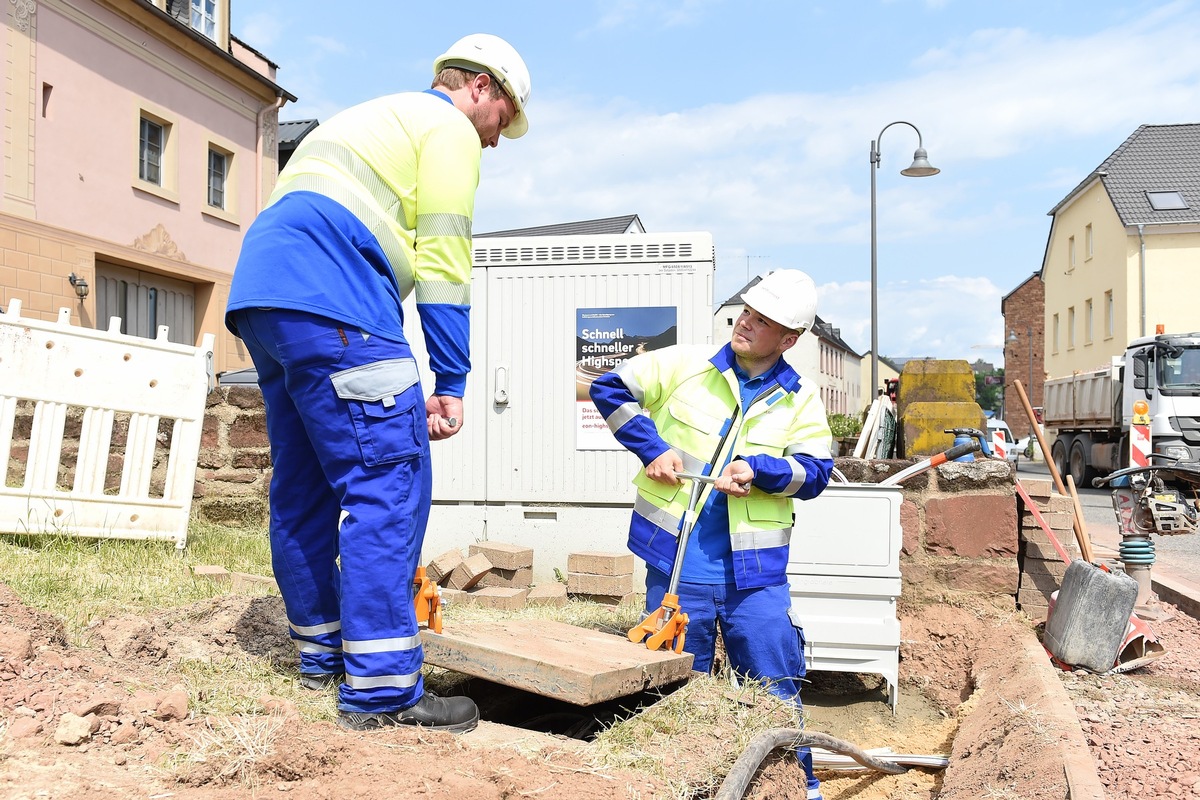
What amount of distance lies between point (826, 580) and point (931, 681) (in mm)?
1205

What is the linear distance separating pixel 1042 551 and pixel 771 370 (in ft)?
10.8

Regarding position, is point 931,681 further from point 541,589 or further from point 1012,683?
point 541,589

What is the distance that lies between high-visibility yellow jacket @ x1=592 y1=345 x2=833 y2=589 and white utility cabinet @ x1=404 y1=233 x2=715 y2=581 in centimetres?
281

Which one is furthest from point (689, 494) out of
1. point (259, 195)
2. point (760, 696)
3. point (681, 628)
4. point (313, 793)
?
point (259, 195)

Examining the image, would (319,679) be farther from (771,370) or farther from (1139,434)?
(1139,434)

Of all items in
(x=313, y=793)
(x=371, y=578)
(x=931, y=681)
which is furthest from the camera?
(x=931, y=681)

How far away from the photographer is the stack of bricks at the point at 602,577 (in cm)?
625

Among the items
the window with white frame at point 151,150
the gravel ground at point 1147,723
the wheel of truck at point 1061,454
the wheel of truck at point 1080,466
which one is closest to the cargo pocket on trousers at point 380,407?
the gravel ground at point 1147,723

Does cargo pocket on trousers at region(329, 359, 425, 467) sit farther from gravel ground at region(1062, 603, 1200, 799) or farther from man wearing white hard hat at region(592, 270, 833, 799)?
gravel ground at region(1062, 603, 1200, 799)

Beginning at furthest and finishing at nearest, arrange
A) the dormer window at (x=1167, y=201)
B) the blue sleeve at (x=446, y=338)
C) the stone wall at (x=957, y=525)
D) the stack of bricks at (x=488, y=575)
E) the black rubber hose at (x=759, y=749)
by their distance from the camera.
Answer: the dormer window at (x=1167, y=201)
the stone wall at (x=957, y=525)
the stack of bricks at (x=488, y=575)
the blue sleeve at (x=446, y=338)
the black rubber hose at (x=759, y=749)

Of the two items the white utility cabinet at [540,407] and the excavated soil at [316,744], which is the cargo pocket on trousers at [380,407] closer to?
the excavated soil at [316,744]

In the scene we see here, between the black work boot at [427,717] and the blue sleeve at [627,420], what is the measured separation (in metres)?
1.35

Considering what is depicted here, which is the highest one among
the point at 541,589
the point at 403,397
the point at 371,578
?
the point at 403,397

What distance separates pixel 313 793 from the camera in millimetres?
1972
